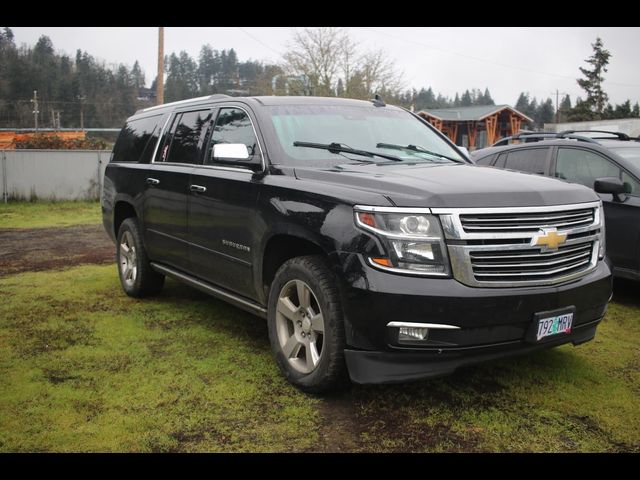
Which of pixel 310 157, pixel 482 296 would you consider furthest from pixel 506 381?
pixel 310 157

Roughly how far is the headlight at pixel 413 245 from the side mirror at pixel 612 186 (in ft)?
11.5

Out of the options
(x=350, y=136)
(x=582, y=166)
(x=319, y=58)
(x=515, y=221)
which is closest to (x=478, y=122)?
(x=319, y=58)

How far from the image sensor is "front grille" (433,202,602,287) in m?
3.24

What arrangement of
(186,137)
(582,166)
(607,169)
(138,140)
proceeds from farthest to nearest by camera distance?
(582,166) → (138,140) → (607,169) → (186,137)

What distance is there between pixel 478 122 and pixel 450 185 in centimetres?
4526

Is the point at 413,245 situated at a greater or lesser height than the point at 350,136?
lesser

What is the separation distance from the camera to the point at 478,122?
152 ft

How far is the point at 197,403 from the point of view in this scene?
12.4 ft

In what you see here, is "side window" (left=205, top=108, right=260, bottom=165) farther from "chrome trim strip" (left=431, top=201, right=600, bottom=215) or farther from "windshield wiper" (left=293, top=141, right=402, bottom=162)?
"chrome trim strip" (left=431, top=201, right=600, bottom=215)

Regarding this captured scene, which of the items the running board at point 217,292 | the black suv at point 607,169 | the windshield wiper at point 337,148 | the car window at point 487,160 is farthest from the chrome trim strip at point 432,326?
the car window at point 487,160

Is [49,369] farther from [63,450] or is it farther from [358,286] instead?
[358,286]

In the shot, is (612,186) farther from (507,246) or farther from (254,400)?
(254,400)

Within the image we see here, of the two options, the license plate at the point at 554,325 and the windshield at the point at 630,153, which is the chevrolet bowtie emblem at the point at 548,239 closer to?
the license plate at the point at 554,325
